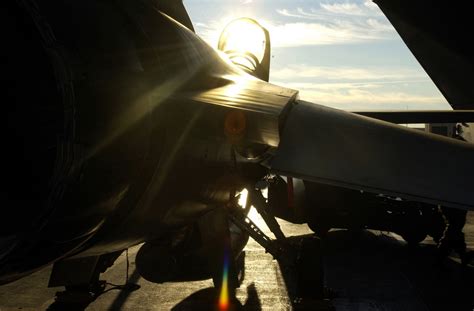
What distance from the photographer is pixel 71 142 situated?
8.98 ft

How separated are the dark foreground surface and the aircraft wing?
3.34 m

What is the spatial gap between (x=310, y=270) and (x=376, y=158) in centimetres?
336

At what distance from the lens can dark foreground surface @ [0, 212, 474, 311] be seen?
24.5 feet

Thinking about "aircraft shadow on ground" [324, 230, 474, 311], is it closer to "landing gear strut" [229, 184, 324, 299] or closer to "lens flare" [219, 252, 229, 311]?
"landing gear strut" [229, 184, 324, 299]

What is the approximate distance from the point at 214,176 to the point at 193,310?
3193 mm

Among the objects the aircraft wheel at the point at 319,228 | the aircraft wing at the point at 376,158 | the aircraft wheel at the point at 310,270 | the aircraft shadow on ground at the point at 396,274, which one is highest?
the aircraft wing at the point at 376,158

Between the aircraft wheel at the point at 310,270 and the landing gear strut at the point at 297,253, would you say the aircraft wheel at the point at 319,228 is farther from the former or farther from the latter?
the aircraft wheel at the point at 310,270

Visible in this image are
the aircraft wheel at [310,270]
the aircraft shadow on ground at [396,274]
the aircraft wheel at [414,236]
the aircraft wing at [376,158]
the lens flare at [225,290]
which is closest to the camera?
the aircraft wing at [376,158]

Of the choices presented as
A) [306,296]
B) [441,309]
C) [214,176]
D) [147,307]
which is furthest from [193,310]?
[441,309]

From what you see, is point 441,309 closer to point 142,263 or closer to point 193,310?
point 193,310

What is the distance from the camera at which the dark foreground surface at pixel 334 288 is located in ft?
24.5

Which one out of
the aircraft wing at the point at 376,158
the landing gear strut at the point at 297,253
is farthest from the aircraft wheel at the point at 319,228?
the aircraft wing at the point at 376,158

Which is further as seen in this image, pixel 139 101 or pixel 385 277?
pixel 385 277

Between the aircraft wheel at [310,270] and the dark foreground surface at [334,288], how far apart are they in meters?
0.17
